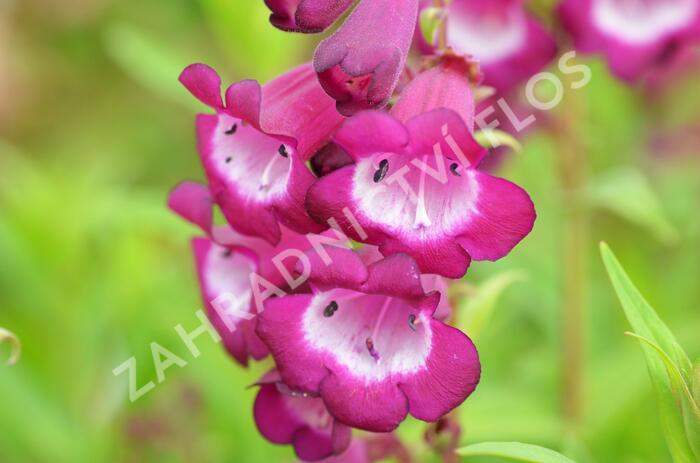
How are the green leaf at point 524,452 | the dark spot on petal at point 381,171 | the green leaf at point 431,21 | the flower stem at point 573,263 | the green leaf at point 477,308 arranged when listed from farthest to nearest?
the flower stem at point 573,263, the green leaf at point 477,308, the green leaf at point 431,21, the dark spot on petal at point 381,171, the green leaf at point 524,452

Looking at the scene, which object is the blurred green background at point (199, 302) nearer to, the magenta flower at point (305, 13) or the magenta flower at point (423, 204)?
the magenta flower at point (423, 204)

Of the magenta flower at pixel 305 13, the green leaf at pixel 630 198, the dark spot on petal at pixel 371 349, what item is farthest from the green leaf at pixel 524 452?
the green leaf at pixel 630 198

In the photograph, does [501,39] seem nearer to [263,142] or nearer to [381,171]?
[263,142]

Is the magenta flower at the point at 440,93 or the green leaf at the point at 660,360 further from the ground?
the magenta flower at the point at 440,93

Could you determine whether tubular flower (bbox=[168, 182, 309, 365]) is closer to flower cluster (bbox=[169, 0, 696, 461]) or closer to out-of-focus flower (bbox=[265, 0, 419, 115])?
flower cluster (bbox=[169, 0, 696, 461])

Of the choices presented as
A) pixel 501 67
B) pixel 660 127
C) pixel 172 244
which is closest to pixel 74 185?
pixel 172 244

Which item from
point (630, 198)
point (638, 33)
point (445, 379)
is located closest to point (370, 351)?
point (445, 379)
